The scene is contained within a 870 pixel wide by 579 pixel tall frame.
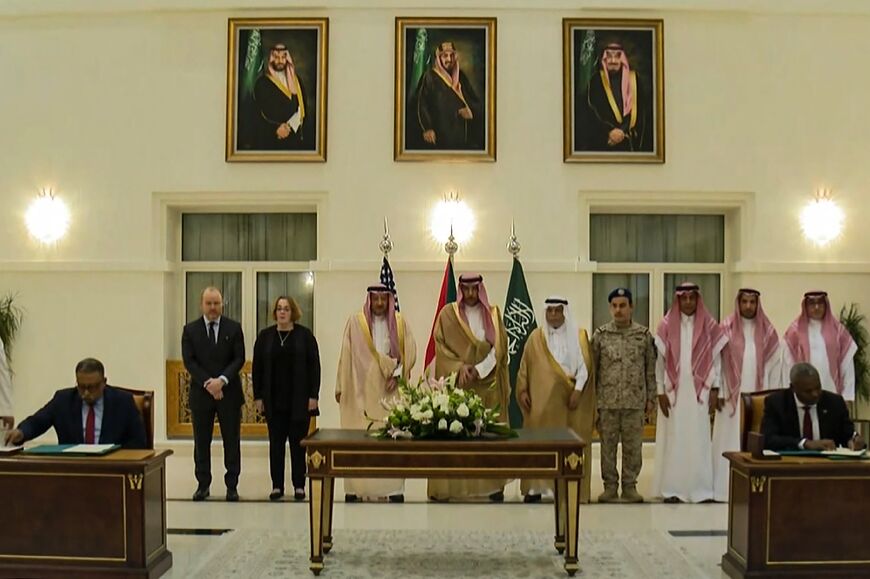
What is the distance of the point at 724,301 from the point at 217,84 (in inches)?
238

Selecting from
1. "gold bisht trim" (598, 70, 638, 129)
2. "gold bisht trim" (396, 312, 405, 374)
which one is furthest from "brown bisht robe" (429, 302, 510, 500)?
"gold bisht trim" (598, 70, 638, 129)

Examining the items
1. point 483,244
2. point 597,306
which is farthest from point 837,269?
point 483,244

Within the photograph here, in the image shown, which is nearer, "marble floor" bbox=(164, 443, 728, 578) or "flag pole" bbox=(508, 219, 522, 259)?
"marble floor" bbox=(164, 443, 728, 578)

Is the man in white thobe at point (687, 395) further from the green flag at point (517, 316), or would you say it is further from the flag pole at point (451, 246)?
the flag pole at point (451, 246)

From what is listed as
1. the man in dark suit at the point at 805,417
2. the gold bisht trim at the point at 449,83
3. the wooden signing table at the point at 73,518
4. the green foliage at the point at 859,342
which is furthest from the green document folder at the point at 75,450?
the green foliage at the point at 859,342

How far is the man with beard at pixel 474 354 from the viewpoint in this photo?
7.25m

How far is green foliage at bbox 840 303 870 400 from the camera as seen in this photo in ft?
30.0

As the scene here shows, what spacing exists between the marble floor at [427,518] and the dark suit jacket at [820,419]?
928 mm

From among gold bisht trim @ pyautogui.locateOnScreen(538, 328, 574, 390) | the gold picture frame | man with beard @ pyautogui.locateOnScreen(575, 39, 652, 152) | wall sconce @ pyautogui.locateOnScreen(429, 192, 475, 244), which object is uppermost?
man with beard @ pyautogui.locateOnScreen(575, 39, 652, 152)

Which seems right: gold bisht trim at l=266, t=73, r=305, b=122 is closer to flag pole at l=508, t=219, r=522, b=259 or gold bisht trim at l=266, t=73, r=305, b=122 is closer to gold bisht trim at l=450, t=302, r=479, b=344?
flag pole at l=508, t=219, r=522, b=259

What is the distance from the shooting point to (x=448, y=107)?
9445 mm

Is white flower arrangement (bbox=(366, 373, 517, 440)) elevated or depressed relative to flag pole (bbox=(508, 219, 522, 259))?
depressed

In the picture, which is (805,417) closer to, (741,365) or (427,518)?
(741,365)

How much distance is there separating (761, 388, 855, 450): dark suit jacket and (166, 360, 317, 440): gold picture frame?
5426 millimetres
